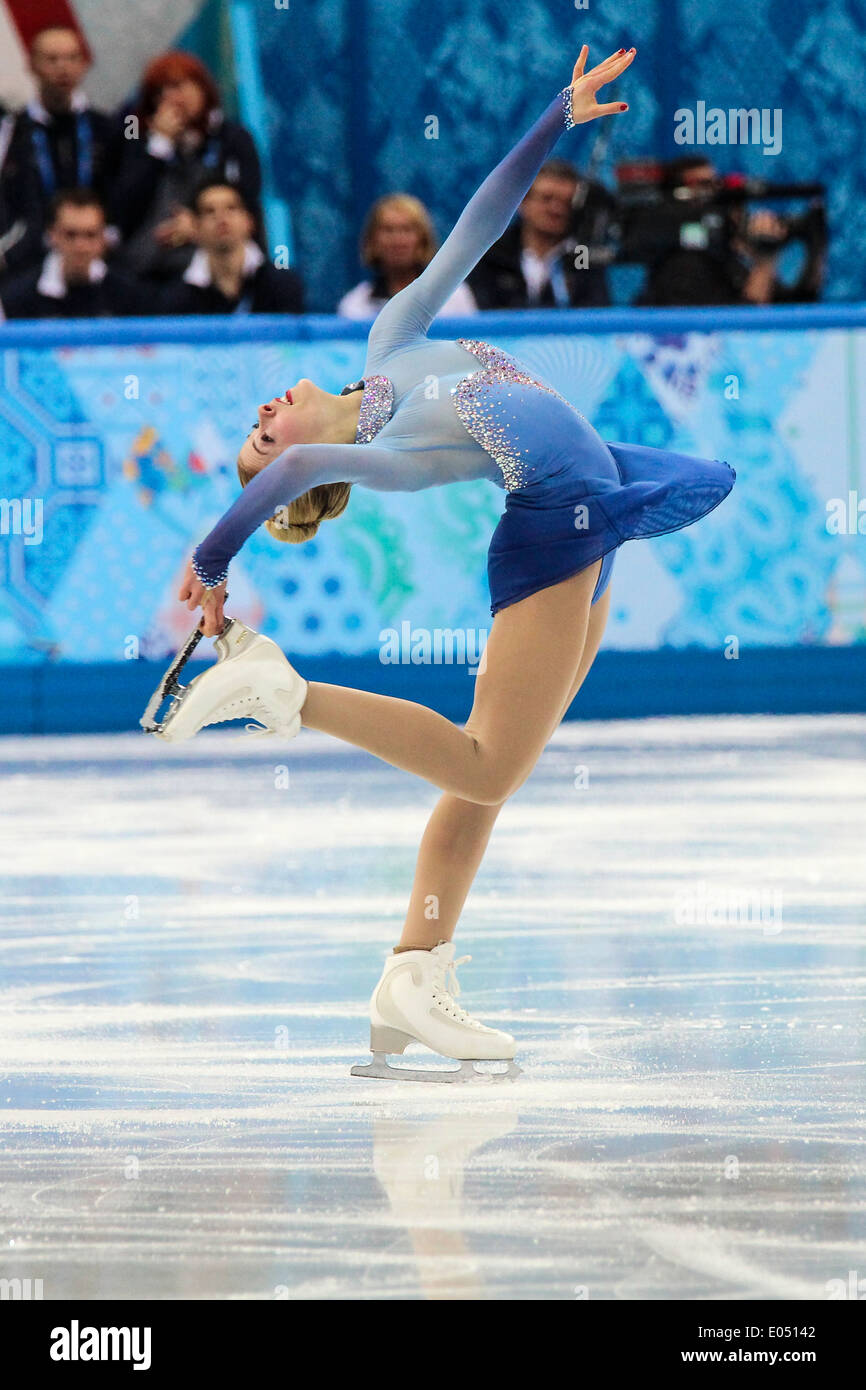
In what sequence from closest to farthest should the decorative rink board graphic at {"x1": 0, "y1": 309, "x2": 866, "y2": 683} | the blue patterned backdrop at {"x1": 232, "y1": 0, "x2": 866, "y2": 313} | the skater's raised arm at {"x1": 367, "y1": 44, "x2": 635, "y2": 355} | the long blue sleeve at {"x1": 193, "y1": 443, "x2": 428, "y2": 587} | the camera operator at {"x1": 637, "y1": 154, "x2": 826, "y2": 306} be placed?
the long blue sleeve at {"x1": 193, "y1": 443, "x2": 428, "y2": 587} → the skater's raised arm at {"x1": 367, "y1": 44, "x2": 635, "y2": 355} → the decorative rink board graphic at {"x1": 0, "y1": 309, "x2": 866, "y2": 683} → the camera operator at {"x1": 637, "y1": 154, "x2": 826, "y2": 306} → the blue patterned backdrop at {"x1": 232, "y1": 0, "x2": 866, "y2": 313}

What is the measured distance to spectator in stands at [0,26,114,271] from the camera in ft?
24.5

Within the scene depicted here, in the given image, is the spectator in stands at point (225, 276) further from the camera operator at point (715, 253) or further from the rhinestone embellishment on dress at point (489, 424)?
the rhinestone embellishment on dress at point (489, 424)

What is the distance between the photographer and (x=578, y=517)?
8.55 feet

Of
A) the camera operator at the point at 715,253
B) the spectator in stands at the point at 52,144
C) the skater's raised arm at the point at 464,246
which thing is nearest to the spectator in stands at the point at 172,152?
the spectator in stands at the point at 52,144

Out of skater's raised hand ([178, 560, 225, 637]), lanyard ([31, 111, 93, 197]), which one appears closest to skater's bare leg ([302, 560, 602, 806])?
skater's raised hand ([178, 560, 225, 637])

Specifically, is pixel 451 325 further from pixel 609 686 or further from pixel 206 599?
pixel 206 599

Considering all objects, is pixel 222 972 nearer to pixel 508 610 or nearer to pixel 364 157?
pixel 508 610

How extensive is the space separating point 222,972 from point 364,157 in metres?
7.01

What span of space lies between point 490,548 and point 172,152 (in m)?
5.30

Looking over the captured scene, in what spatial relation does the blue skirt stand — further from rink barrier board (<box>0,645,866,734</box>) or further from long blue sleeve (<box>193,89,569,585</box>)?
rink barrier board (<box>0,645,866,734</box>)

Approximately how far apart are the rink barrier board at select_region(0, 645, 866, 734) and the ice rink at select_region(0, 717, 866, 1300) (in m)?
1.50

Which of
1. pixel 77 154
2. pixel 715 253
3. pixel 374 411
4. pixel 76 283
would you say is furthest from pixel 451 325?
pixel 374 411
